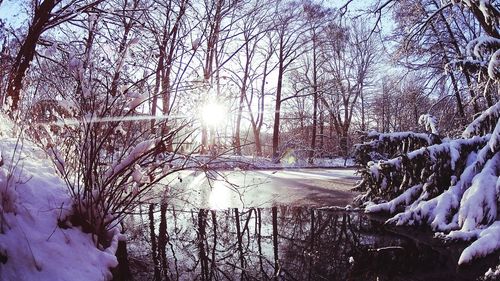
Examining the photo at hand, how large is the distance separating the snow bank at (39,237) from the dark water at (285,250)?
0.65m

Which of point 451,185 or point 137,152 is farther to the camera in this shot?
point 451,185

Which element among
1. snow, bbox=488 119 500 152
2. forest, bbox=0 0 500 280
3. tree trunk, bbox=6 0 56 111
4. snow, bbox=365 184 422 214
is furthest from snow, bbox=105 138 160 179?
snow, bbox=365 184 422 214

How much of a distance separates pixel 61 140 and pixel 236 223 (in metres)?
3.07

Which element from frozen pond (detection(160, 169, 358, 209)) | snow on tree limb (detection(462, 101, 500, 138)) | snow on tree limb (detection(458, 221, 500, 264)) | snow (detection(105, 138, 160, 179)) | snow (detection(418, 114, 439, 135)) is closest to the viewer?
snow (detection(105, 138, 160, 179))

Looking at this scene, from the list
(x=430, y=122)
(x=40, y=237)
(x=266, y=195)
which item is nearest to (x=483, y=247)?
(x=430, y=122)

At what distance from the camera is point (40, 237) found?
3.39 meters

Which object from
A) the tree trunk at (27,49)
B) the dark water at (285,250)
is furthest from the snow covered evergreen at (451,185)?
the tree trunk at (27,49)

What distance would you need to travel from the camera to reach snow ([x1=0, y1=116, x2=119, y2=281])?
2.99 metres

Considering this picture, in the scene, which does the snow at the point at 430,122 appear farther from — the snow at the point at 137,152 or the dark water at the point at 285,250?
the snow at the point at 137,152

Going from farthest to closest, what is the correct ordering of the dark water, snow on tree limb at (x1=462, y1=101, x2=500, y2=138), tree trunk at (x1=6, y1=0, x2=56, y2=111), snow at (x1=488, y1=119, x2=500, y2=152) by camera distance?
1. tree trunk at (x1=6, y1=0, x2=56, y2=111)
2. snow on tree limb at (x1=462, y1=101, x2=500, y2=138)
3. snow at (x1=488, y1=119, x2=500, y2=152)
4. the dark water

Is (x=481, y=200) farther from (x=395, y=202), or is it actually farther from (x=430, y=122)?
(x=430, y=122)

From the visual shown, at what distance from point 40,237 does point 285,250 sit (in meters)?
2.80

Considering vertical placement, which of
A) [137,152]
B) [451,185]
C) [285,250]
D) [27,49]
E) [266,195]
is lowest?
[285,250]

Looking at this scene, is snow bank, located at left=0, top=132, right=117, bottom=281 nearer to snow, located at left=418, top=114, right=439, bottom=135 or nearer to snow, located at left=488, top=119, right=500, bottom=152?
snow, located at left=488, top=119, right=500, bottom=152
